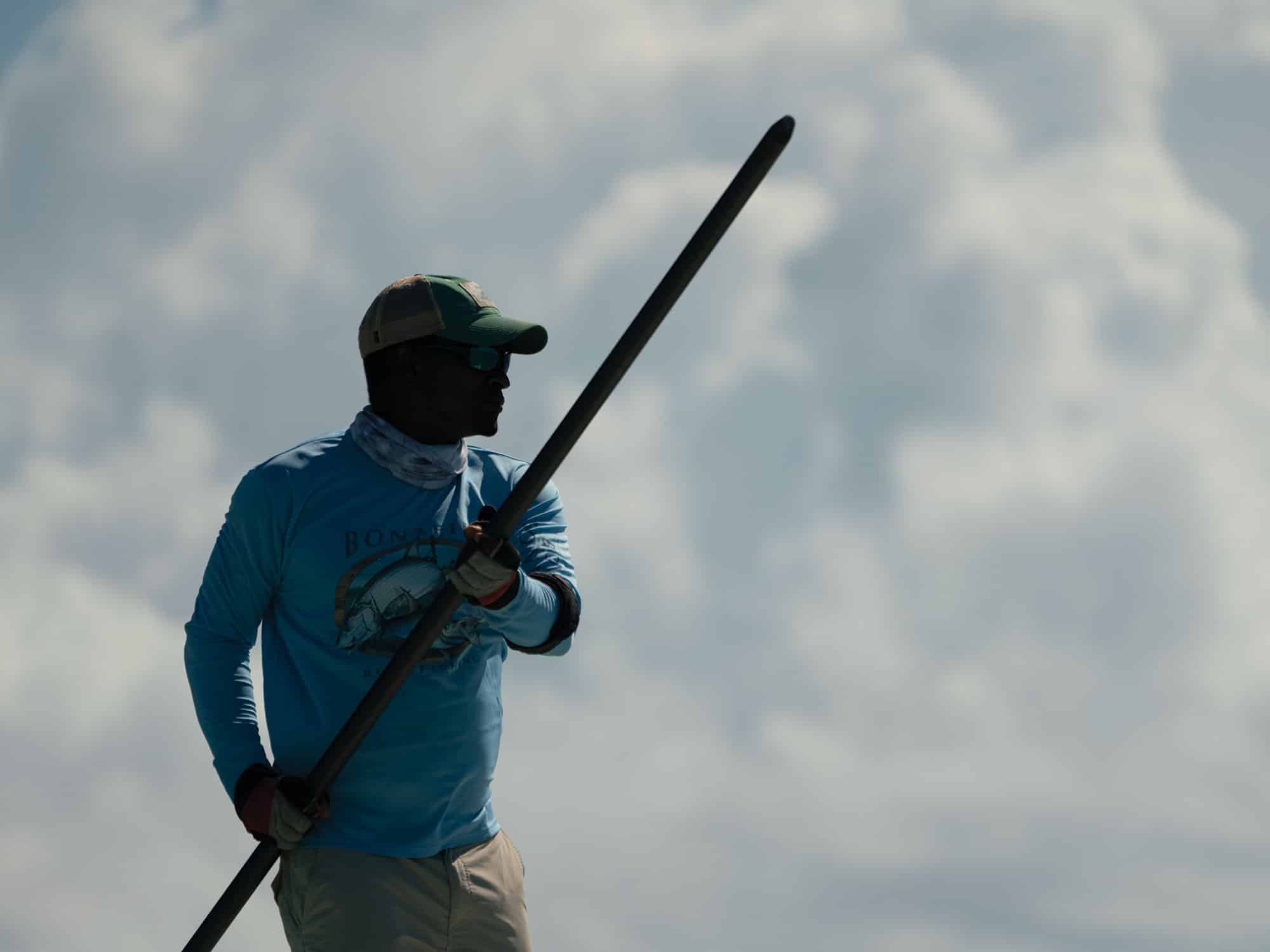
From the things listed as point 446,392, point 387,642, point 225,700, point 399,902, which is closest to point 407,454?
point 446,392

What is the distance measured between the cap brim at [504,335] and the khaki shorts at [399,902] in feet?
5.09

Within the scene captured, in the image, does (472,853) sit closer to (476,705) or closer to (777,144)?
(476,705)

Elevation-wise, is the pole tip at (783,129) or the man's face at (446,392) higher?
the pole tip at (783,129)

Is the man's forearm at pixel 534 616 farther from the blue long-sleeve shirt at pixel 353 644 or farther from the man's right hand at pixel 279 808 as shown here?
the man's right hand at pixel 279 808

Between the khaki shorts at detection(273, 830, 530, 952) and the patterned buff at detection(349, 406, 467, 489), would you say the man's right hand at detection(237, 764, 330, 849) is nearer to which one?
the khaki shorts at detection(273, 830, 530, 952)

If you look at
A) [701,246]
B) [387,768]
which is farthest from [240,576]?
[701,246]

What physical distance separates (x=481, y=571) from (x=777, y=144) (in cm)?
150

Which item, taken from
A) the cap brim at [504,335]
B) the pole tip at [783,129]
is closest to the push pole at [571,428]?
the pole tip at [783,129]

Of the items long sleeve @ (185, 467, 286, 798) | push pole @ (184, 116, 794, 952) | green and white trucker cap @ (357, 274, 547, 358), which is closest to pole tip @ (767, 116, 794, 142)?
push pole @ (184, 116, 794, 952)

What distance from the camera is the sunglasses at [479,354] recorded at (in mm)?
6289

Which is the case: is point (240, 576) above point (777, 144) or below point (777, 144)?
below

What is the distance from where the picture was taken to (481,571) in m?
5.80

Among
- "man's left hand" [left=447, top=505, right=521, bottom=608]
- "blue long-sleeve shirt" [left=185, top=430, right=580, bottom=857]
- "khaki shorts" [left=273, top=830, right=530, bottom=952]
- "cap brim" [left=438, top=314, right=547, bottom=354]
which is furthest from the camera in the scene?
"cap brim" [left=438, top=314, right=547, bottom=354]

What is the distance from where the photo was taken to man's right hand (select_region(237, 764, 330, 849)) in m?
5.96
